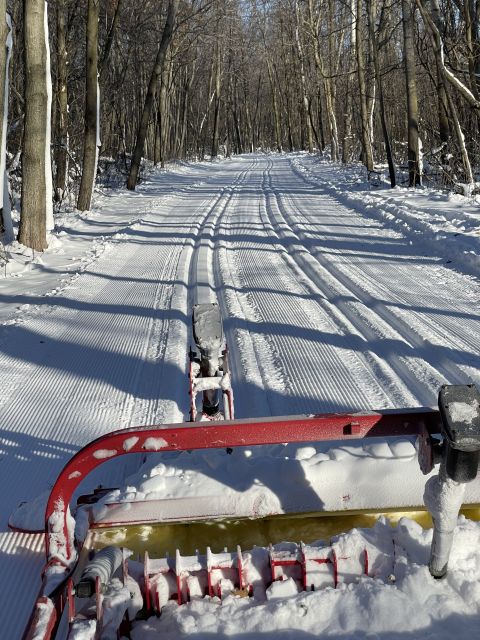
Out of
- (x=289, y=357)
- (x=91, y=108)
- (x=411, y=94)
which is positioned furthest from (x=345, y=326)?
(x=411, y=94)

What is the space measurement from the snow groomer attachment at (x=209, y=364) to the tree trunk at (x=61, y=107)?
1245cm

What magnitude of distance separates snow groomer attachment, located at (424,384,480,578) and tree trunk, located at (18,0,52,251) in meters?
9.92

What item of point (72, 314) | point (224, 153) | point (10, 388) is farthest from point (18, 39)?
point (224, 153)

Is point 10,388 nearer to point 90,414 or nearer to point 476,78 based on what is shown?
point 90,414

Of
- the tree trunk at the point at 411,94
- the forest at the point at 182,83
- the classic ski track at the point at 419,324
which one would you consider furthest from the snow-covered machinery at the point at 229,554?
the tree trunk at the point at 411,94

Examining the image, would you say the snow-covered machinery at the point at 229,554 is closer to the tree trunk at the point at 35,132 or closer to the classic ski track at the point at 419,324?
the classic ski track at the point at 419,324

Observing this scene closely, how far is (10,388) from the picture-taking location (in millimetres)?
4941

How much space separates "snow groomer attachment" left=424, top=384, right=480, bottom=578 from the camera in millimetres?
1768

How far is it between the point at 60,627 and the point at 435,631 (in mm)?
1236

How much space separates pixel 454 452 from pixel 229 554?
3.08ft

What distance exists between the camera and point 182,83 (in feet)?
148

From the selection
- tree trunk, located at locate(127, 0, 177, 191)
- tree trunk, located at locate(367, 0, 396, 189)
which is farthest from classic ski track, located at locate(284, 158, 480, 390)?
tree trunk, located at locate(127, 0, 177, 191)

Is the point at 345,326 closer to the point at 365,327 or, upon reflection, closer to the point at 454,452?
the point at 365,327

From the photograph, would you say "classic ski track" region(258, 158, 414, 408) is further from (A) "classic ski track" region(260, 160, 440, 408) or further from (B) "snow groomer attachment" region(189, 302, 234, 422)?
(B) "snow groomer attachment" region(189, 302, 234, 422)
